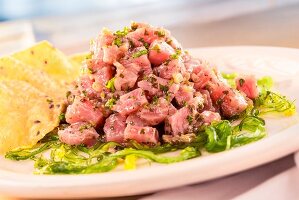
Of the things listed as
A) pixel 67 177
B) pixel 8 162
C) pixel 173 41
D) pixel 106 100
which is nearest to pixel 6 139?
pixel 8 162

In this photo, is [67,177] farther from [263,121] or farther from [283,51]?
[283,51]

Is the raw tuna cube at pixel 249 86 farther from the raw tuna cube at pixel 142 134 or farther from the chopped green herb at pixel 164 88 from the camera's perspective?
the raw tuna cube at pixel 142 134

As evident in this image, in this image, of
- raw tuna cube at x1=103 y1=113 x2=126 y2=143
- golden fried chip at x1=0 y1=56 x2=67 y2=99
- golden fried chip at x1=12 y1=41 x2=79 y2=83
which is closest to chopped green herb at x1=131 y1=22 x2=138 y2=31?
raw tuna cube at x1=103 y1=113 x2=126 y2=143

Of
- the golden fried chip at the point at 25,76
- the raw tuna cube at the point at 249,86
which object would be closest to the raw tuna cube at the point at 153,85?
the raw tuna cube at the point at 249,86

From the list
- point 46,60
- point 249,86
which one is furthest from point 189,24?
point 249,86

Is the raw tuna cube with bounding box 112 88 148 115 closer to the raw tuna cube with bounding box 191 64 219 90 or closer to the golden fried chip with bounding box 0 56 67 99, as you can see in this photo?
the raw tuna cube with bounding box 191 64 219 90

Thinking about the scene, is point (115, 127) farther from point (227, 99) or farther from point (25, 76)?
point (25, 76)

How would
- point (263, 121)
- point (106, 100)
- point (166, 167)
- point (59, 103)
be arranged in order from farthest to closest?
point (59, 103) → point (106, 100) → point (263, 121) → point (166, 167)
